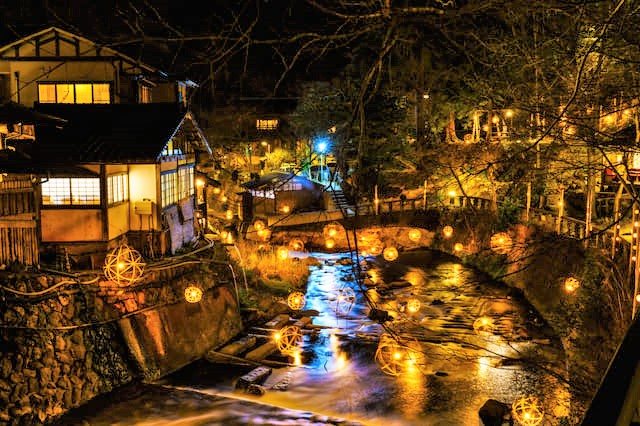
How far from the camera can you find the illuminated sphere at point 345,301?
2202 cm

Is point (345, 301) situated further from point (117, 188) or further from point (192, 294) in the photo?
point (117, 188)

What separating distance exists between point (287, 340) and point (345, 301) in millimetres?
5852

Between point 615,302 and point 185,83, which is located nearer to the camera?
point 615,302

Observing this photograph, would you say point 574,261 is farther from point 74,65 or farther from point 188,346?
point 74,65

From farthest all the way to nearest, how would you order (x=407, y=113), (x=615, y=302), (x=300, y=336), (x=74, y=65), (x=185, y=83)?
1. (x=407, y=113)
2. (x=185, y=83)
3. (x=74, y=65)
4. (x=300, y=336)
5. (x=615, y=302)

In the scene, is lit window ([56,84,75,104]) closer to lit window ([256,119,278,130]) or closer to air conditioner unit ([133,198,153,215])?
air conditioner unit ([133,198,153,215])

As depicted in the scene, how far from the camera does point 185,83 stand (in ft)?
82.8

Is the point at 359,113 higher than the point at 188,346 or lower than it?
higher

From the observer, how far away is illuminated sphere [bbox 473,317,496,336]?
61.3 ft

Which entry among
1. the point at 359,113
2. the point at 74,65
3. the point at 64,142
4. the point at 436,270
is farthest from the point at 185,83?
the point at 359,113

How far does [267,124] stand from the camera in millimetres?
39594

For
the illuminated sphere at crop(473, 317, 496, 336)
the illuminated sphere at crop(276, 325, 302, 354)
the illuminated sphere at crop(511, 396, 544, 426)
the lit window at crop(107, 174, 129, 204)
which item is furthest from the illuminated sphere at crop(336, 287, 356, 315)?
the illuminated sphere at crop(511, 396, 544, 426)

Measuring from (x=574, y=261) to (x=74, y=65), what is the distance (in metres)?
19.5

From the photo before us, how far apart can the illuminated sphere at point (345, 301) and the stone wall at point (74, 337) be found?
607cm
